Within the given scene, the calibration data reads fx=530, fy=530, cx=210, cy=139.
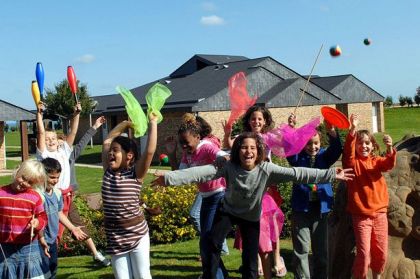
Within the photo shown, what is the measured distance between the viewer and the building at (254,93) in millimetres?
26109

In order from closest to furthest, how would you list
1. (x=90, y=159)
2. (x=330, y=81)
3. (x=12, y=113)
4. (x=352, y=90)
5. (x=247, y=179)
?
1. (x=247, y=179)
2. (x=12, y=113)
3. (x=90, y=159)
4. (x=352, y=90)
5. (x=330, y=81)

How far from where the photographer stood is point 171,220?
8625 mm

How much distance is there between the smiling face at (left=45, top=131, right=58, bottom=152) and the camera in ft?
19.6

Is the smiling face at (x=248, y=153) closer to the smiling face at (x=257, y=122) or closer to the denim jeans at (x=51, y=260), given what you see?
the smiling face at (x=257, y=122)

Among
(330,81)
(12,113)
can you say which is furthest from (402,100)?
(12,113)

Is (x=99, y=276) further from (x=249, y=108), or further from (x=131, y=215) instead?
(x=249, y=108)

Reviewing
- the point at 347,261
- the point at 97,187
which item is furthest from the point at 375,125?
the point at 347,261

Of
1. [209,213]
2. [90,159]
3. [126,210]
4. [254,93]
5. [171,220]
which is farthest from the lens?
[90,159]

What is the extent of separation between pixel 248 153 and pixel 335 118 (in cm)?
101

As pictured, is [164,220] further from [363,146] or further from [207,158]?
[363,146]

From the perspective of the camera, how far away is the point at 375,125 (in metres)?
40.1

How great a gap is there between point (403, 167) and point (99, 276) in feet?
12.0

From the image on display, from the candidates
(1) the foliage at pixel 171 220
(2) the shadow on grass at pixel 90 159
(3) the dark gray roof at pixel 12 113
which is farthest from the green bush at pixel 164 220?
(2) the shadow on grass at pixel 90 159

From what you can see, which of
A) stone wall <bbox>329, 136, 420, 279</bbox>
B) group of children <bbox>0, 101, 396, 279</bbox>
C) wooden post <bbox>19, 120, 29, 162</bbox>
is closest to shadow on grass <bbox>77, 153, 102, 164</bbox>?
wooden post <bbox>19, 120, 29, 162</bbox>
